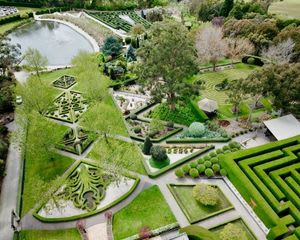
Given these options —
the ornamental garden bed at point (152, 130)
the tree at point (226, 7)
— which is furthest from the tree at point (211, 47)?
the ornamental garden bed at point (152, 130)

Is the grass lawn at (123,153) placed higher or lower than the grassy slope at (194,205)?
higher

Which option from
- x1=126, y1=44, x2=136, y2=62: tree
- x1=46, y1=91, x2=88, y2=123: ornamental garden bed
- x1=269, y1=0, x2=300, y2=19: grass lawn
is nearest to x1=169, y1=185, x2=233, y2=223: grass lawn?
x1=46, y1=91, x2=88, y2=123: ornamental garden bed

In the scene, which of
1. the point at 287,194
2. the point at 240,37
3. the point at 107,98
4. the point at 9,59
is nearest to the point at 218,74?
the point at 240,37

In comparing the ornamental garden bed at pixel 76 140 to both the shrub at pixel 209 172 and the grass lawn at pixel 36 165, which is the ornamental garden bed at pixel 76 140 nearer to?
A: the grass lawn at pixel 36 165

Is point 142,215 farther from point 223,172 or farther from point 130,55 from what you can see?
point 130,55

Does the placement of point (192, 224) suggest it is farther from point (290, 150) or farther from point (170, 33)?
point (170, 33)

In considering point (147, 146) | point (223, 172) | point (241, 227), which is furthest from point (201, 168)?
point (241, 227)
